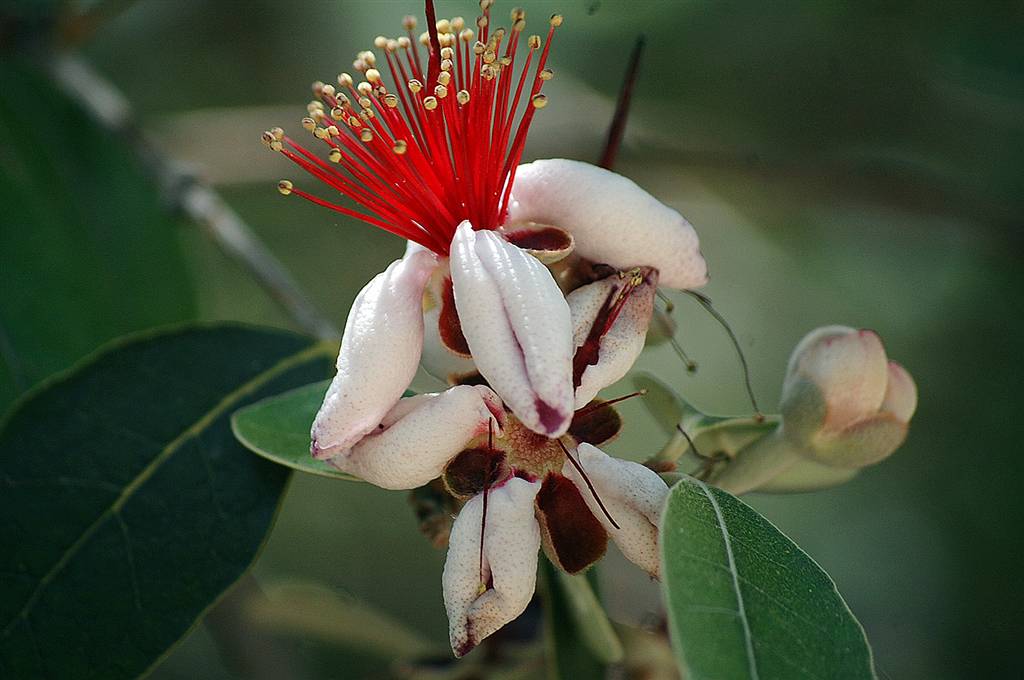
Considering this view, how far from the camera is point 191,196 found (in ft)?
7.01

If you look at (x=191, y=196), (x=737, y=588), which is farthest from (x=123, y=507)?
(x=191, y=196)

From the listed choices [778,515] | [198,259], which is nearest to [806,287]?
[778,515]

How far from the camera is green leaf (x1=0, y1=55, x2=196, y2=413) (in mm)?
1759

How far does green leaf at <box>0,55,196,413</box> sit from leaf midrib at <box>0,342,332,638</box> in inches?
12.7

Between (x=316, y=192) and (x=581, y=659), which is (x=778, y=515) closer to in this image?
(x=316, y=192)

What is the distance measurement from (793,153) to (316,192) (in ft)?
4.02

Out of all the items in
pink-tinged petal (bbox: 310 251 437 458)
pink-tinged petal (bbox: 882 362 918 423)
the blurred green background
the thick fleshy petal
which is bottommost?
the blurred green background

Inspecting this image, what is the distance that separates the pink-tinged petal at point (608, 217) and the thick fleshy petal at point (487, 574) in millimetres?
285

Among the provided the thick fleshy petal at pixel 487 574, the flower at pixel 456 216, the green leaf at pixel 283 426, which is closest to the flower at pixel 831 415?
the flower at pixel 456 216

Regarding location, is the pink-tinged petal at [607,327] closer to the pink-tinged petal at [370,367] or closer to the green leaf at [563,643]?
the pink-tinged petal at [370,367]

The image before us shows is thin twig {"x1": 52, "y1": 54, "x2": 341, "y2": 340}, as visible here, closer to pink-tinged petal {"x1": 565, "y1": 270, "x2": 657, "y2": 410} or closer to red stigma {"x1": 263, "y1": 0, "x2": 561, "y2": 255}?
red stigma {"x1": 263, "y1": 0, "x2": 561, "y2": 255}

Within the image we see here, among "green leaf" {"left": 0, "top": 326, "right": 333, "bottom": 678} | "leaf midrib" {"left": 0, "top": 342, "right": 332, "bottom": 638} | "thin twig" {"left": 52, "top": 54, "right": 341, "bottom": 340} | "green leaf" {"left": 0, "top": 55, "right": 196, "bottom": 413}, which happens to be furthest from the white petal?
"green leaf" {"left": 0, "top": 55, "right": 196, "bottom": 413}

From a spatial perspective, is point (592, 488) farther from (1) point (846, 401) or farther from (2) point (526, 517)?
(1) point (846, 401)

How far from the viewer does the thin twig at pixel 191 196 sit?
1839 mm
